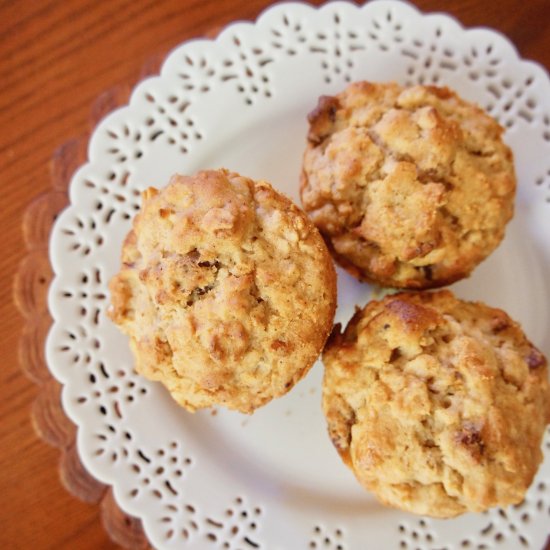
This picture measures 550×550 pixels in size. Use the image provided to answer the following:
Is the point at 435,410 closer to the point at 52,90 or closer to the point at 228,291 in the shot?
the point at 228,291

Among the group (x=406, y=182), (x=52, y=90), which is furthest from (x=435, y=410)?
(x=52, y=90)

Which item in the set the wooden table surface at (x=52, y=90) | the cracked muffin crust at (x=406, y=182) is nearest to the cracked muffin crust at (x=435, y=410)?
the cracked muffin crust at (x=406, y=182)

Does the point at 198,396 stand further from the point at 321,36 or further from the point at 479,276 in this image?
the point at 321,36

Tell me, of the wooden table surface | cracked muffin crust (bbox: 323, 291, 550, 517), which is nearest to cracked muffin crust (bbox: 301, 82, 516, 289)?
cracked muffin crust (bbox: 323, 291, 550, 517)

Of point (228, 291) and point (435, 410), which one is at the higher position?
point (228, 291)

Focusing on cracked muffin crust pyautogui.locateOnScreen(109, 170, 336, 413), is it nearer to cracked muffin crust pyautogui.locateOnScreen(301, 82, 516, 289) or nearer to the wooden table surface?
cracked muffin crust pyautogui.locateOnScreen(301, 82, 516, 289)

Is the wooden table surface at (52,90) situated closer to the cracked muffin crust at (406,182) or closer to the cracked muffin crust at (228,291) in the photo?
the cracked muffin crust at (406,182)

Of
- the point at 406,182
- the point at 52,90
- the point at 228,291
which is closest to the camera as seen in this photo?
the point at 228,291
